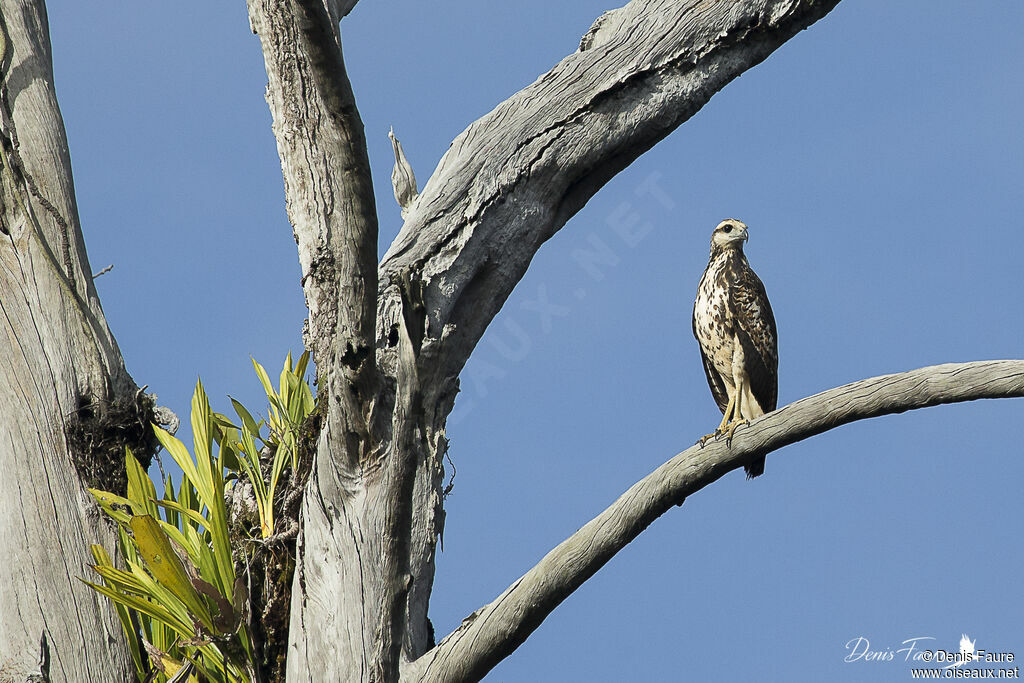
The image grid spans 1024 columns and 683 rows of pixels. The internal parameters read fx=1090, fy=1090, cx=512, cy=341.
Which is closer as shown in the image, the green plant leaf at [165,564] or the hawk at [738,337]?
the green plant leaf at [165,564]

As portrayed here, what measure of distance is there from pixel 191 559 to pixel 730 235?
3.32 metres

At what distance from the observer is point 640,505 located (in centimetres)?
283

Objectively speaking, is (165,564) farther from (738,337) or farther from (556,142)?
(738,337)

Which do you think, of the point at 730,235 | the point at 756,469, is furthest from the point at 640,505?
the point at 730,235

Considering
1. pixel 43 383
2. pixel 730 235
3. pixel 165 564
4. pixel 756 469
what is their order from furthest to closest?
pixel 730 235 < pixel 756 469 < pixel 43 383 < pixel 165 564

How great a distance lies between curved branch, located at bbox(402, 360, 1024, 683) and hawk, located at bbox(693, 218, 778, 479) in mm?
2190

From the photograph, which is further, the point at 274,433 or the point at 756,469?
the point at 756,469

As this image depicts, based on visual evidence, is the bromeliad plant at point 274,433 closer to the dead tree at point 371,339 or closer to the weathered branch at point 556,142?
the dead tree at point 371,339

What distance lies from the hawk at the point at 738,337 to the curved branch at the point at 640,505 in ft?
7.18

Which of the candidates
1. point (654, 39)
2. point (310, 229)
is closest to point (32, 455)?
point (310, 229)

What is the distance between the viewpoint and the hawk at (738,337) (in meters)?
5.16

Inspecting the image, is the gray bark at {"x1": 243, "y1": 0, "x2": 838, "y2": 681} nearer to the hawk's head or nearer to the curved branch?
the curved branch

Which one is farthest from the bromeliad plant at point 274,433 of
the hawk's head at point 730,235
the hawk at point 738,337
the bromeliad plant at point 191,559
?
the hawk's head at point 730,235

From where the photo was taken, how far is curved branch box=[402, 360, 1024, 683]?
2.78 m
